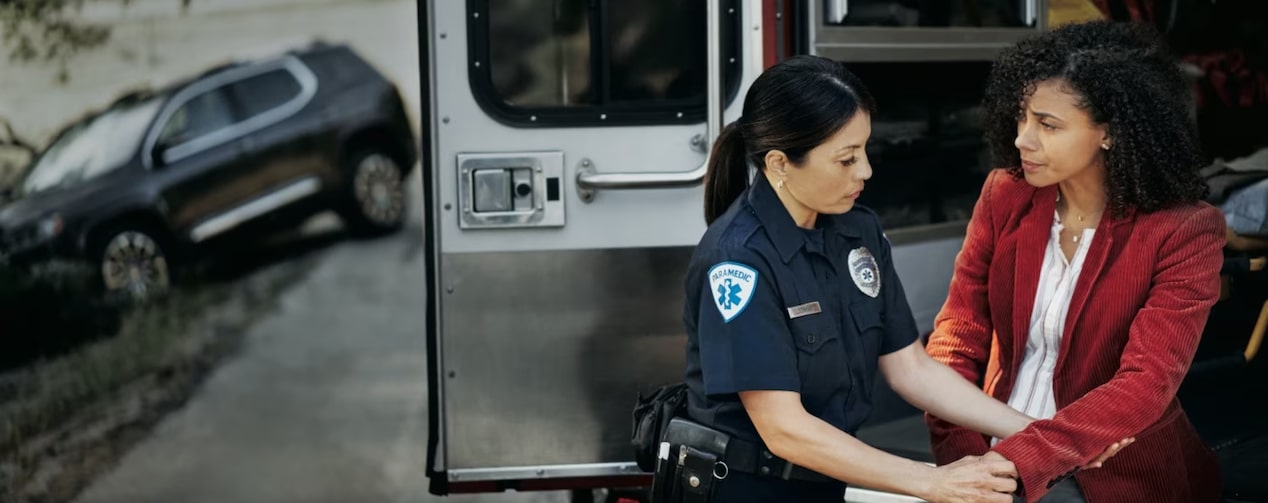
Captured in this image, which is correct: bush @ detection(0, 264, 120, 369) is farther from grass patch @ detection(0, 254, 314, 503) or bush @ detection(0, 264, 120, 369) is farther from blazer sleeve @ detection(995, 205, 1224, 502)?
blazer sleeve @ detection(995, 205, 1224, 502)

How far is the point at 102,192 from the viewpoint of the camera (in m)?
6.67

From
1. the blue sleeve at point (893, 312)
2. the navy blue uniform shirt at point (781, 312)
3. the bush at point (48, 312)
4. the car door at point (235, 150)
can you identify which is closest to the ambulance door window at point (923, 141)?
the blue sleeve at point (893, 312)

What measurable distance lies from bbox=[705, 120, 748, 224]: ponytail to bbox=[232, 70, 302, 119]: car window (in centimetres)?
455

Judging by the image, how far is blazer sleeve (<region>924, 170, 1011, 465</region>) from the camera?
9.16 ft

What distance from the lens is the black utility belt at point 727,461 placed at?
2.40 metres

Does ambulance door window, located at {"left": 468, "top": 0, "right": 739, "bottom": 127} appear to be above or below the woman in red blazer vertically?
above

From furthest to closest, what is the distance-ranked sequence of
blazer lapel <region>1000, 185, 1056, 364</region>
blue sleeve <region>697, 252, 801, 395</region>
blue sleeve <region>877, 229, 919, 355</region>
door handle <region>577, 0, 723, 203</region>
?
door handle <region>577, 0, 723, 203</region> → blazer lapel <region>1000, 185, 1056, 364</region> → blue sleeve <region>877, 229, 919, 355</region> → blue sleeve <region>697, 252, 801, 395</region>

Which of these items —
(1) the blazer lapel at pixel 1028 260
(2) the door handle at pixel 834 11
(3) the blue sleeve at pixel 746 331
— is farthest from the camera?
(2) the door handle at pixel 834 11

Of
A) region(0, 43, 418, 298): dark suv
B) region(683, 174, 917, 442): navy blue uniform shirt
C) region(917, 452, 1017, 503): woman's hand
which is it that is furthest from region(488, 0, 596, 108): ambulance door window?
region(0, 43, 418, 298): dark suv

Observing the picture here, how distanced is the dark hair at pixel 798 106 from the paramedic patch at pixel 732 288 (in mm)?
188

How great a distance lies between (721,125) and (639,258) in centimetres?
37

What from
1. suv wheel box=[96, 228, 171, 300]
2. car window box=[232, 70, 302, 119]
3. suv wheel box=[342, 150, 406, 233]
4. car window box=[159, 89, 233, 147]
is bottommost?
suv wheel box=[96, 228, 171, 300]

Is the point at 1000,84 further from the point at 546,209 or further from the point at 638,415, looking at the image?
the point at 546,209

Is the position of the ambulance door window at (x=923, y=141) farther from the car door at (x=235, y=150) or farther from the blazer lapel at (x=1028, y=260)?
the car door at (x=235, y=150)
